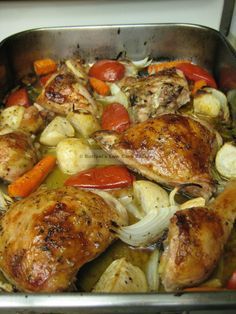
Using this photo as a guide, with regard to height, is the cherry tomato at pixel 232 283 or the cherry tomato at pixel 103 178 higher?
the cherry tomato at pixel 103 178

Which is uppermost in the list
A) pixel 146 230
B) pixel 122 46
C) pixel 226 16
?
pixel 226 16

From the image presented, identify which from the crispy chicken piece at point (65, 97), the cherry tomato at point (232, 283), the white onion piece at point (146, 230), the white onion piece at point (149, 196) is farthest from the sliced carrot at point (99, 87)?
the cherry tomato at point (232, 283)

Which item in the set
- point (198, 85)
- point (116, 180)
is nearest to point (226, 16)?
point (198, 85)

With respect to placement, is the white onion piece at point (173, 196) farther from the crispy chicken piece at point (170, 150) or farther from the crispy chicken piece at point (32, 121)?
the crispy chicken piece at point (32, 121)

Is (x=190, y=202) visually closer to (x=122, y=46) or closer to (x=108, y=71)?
(x=108, y=71)

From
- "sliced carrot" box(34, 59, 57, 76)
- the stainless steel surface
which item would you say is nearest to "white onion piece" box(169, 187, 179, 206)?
"sliced carrot" box(34, 59, 57, 76)

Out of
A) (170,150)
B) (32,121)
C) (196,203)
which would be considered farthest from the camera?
(32,121)
